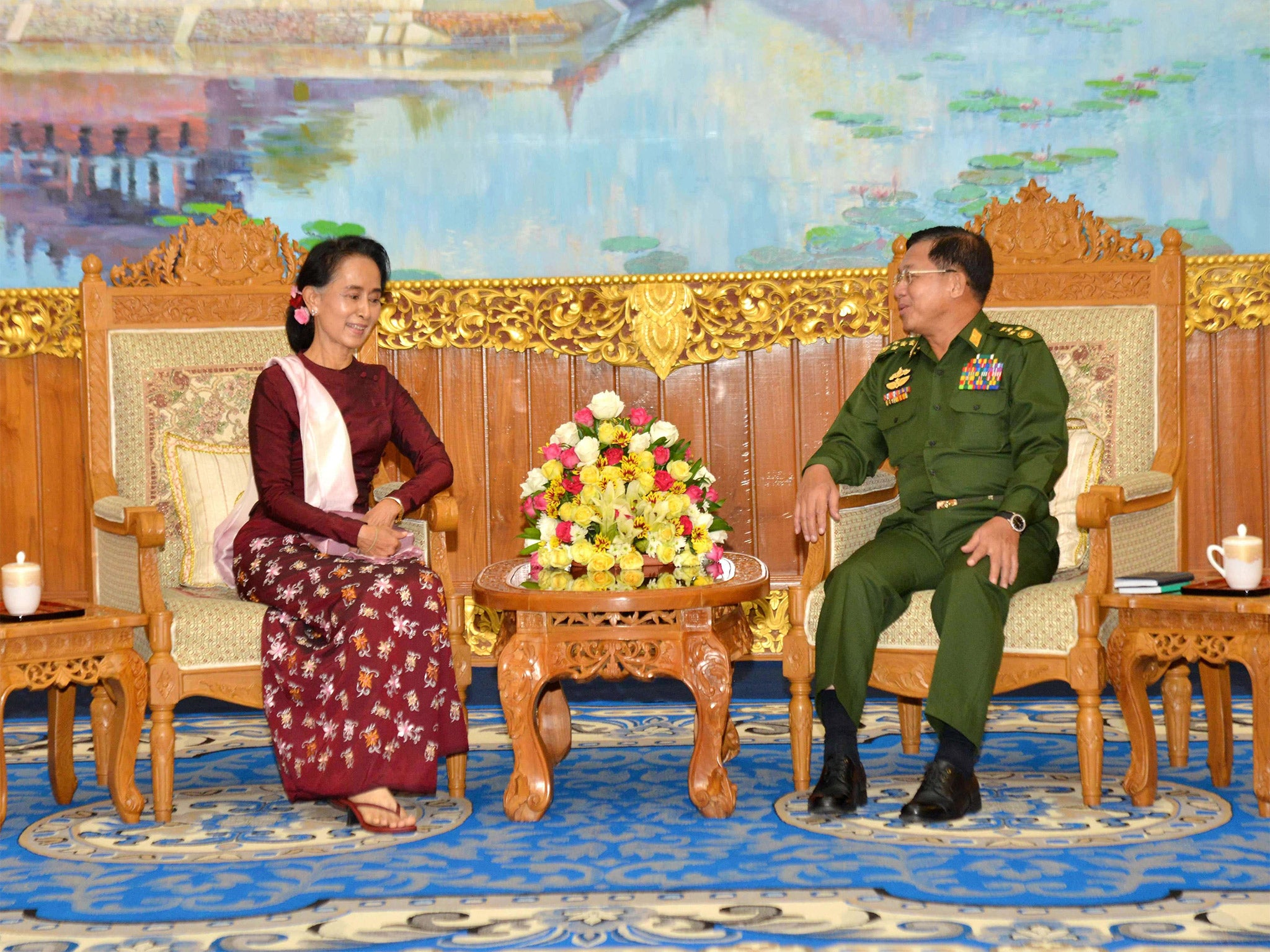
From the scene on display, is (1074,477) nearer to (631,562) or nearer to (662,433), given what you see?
(662,433)

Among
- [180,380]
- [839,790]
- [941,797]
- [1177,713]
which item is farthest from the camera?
[180,380]

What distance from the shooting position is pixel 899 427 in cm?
345

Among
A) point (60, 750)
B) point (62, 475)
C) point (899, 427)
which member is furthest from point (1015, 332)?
point (62, 475)

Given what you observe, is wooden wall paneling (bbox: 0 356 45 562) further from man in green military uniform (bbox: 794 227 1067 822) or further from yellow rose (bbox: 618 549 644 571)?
man in green military uniform (bbox: 794 227 1067 822)

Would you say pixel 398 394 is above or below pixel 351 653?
above

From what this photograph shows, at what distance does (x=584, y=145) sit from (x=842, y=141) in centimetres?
92

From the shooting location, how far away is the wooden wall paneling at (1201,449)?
4504mm

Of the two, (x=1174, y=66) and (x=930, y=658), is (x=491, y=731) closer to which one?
(x=930, y=658)

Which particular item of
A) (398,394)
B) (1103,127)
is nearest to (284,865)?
(398,394)

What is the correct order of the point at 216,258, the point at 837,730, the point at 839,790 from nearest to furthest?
the point at 839,790 < the point at 837,730 < the point at 216,258

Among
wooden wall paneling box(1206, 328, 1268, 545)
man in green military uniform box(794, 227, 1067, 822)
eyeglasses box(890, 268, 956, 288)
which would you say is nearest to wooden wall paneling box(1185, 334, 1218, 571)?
wooden wall paneling box(1206, 328, 1268, 545)

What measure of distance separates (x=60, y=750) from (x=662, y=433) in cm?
168

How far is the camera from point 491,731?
402cm

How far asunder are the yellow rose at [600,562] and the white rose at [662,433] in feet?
A: 1.03
